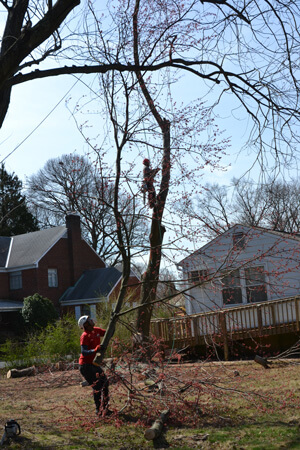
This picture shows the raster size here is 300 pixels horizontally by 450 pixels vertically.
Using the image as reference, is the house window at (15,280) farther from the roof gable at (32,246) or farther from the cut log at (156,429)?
the cut log at (156,429)

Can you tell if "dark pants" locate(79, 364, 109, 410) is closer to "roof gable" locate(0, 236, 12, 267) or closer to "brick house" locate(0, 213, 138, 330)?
"brick house" locate(0, 213, 138, 330)

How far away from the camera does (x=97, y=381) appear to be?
7.61 metres

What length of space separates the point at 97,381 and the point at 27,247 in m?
28.2

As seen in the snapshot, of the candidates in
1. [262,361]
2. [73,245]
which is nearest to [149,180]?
[262,361]

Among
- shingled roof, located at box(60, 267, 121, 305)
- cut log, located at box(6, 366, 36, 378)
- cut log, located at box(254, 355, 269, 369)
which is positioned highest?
shingled roof, located at box(60, 267, 121, 305)

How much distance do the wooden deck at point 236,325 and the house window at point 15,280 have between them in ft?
59.6

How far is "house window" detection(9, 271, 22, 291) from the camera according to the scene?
3350 centimetres

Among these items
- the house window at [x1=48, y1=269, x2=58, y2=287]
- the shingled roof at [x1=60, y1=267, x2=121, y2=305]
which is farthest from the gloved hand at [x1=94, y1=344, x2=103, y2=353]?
the house window at [x1=48, y1=269, x2=58, y2=287]

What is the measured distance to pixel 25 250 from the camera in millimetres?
34562

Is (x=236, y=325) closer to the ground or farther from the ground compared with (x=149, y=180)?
closer to the ground

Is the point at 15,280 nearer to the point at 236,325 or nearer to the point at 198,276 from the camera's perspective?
the point at 236,325

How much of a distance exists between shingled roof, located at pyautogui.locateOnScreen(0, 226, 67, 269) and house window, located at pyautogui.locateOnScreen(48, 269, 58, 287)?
1566 mm

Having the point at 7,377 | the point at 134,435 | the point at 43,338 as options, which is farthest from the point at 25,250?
the point at 134,435

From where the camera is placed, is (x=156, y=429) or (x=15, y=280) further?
(x=15, y=280)
